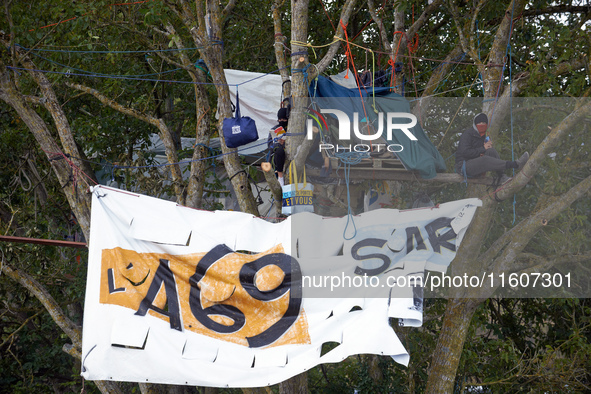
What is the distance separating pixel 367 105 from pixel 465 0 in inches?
147

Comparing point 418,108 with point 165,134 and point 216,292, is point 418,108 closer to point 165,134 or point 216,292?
point 165,134

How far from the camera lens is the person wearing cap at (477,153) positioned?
24.4 feet

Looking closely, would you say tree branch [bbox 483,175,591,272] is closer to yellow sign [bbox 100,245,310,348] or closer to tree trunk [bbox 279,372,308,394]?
tree trunk [bbox 279,372,308,394]

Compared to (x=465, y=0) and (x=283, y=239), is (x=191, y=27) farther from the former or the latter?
(x=465, y=0)

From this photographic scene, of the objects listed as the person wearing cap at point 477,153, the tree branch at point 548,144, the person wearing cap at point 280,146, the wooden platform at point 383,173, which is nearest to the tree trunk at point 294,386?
the person wearing cap at point 280,146

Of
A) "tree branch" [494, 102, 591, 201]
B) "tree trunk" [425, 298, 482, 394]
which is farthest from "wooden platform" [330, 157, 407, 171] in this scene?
"tree trunk" [425, 298, 482, 394]

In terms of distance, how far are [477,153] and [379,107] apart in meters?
1.32

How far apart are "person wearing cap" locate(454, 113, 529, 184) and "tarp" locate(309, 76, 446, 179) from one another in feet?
0.98

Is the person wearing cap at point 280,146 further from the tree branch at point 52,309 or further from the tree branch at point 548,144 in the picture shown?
the tree branch at point 52,309

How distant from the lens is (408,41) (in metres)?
9.29

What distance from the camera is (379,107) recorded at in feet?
25.1

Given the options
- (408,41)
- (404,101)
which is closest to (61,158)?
(404,101)

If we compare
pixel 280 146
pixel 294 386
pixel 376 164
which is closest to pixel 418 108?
pixel 376 164

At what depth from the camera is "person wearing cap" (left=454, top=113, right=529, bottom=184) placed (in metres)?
7.43
